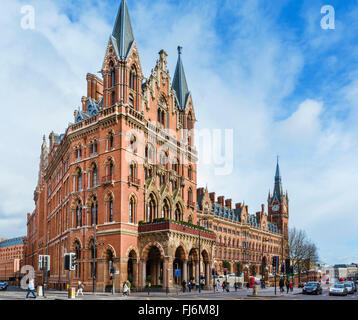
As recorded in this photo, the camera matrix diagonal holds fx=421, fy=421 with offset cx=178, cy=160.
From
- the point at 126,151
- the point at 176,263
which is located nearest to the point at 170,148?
the point at 126,151

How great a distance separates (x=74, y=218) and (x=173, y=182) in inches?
588

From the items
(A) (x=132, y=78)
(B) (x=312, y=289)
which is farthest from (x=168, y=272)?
(A) (x=132, y=78)

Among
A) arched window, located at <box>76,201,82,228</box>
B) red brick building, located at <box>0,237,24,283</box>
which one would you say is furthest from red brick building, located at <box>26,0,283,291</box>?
red brick building, located at <box>0,237,24,283</box>

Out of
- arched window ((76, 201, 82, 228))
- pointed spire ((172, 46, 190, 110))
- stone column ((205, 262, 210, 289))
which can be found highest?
pointed spire ((172, 46, 190, 110))

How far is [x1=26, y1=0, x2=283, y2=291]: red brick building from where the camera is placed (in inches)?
1903

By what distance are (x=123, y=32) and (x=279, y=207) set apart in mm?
110140

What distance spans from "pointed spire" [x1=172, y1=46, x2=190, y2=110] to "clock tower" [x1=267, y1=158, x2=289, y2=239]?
3645 inches

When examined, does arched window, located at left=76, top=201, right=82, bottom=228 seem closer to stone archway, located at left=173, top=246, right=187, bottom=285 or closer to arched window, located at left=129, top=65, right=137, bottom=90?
stone archway, located at left=173, top=246, right=187, bottom=285

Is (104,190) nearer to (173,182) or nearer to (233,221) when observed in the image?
(173,182)

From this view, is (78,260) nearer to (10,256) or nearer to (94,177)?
(94,177)

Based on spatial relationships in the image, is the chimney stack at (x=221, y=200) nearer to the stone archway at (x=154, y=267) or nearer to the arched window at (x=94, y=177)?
the stone archway at (x=154, y=267)

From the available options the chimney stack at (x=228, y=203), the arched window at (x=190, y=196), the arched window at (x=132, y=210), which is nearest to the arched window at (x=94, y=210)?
the arched window at (x=132, y=210)

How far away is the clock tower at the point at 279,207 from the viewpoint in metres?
149
